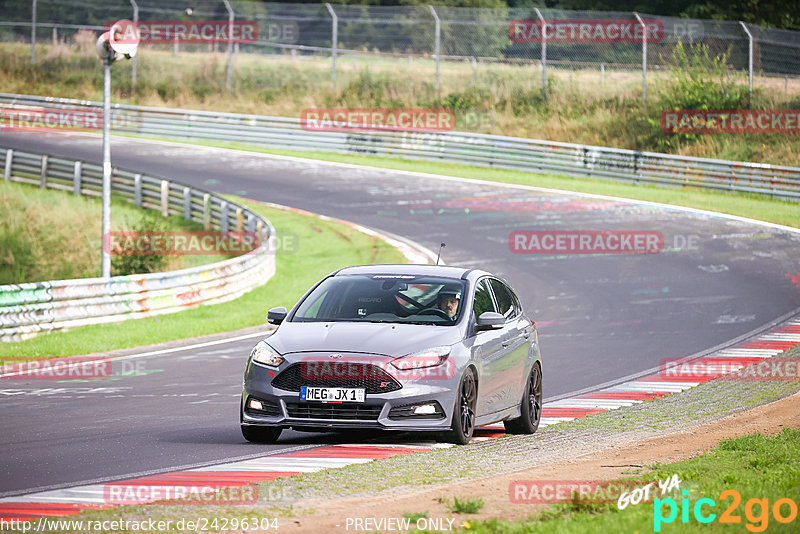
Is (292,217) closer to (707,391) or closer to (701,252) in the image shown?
(701,252)

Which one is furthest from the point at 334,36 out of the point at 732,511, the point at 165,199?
the point at 732,511

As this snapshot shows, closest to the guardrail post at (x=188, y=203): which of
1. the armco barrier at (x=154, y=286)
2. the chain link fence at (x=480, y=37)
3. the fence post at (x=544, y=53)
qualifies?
the armco barrier at (x=154, y=286)

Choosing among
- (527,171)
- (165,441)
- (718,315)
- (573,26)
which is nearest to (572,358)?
(718,315)

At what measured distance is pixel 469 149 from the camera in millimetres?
42125

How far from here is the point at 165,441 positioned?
10719 mm

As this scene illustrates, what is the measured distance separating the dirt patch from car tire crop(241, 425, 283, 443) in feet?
8.38

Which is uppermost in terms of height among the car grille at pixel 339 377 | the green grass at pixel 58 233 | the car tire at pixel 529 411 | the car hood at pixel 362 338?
the car hood at pixel 362 338

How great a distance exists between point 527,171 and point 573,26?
545 centimetres

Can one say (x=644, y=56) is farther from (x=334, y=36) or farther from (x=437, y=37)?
(x=334, y=36)

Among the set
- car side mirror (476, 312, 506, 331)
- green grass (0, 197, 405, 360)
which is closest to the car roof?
car side mirror (476, 312, 506, 331)

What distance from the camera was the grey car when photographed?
1012 centimetres

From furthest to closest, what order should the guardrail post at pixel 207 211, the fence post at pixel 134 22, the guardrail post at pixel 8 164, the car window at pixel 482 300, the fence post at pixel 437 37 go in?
the fence post at pixel 134 22 < the fence post at pixel 437 37 < the guardrail post at pixel 8 164 < the guardrail post at pixel 207 211 < the car window at pixel 482 300

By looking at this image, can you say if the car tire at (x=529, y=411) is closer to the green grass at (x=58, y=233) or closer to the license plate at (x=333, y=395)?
the license plate at (x=333, y=395)

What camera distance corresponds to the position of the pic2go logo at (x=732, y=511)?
6.84m
